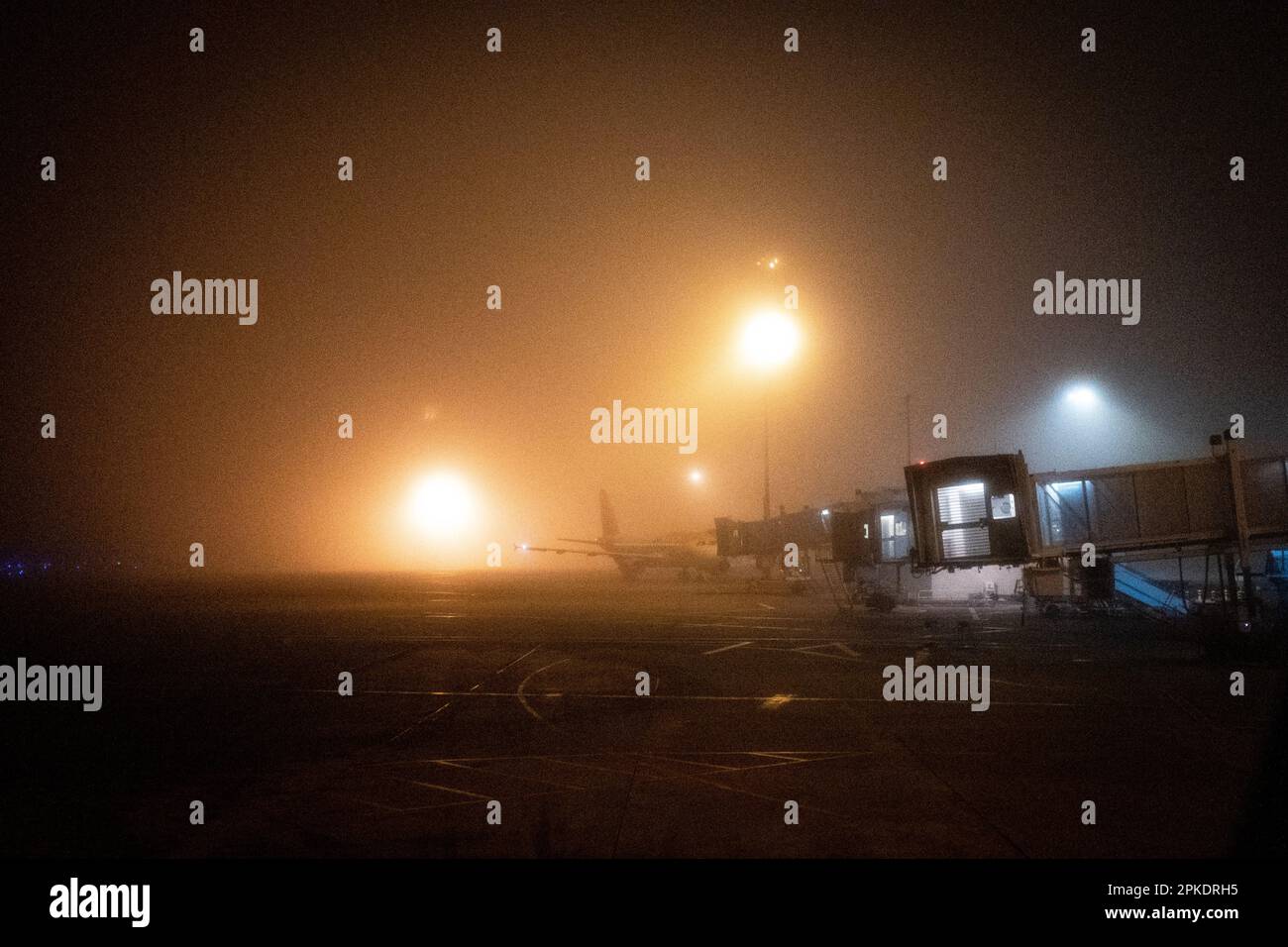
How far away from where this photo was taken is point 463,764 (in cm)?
1075

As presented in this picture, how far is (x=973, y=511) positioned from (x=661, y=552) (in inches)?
1610

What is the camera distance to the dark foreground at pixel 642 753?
7957 mm

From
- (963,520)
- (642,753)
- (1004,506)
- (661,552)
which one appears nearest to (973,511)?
(963,520)

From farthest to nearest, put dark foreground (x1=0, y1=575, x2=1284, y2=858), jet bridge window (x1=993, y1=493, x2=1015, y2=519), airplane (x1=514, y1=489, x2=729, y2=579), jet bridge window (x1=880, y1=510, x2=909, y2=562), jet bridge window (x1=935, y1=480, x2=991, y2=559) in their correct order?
airplane (x1=514, y1=489, x2=729, y2=579), jet bridge window (x1=880, y1=510, x2=909, y2=562), jet bridge window (x1=935, y1=480, x2=991, y2=559), jet bridge window (x1=993, y1=493, x2=1015, y2=519), dark foreground (x1=0, y1=575, x2=1284, y2=858)

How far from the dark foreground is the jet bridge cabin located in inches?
99.5

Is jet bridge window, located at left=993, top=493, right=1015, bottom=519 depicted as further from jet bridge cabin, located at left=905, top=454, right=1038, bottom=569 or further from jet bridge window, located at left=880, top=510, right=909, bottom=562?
jet bridge window, located at left=880, top=510, right=909, bottom=562

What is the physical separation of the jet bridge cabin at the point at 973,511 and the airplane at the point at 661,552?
110ft

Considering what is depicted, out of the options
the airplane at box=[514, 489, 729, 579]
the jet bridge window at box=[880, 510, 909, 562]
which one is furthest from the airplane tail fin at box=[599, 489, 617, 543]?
the jet bridge window at box=[880, 510, 909, 562]

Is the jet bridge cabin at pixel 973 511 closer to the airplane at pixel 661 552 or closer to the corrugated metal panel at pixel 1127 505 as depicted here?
the corrugated metal panel at pixel 1127 505

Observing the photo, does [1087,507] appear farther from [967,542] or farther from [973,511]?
[967,542]

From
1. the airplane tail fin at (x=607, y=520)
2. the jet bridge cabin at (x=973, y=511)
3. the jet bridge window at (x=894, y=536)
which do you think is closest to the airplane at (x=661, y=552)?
the airplane tail fin at (x=607, y=520)

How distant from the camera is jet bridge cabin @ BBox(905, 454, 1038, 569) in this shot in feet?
71.2
